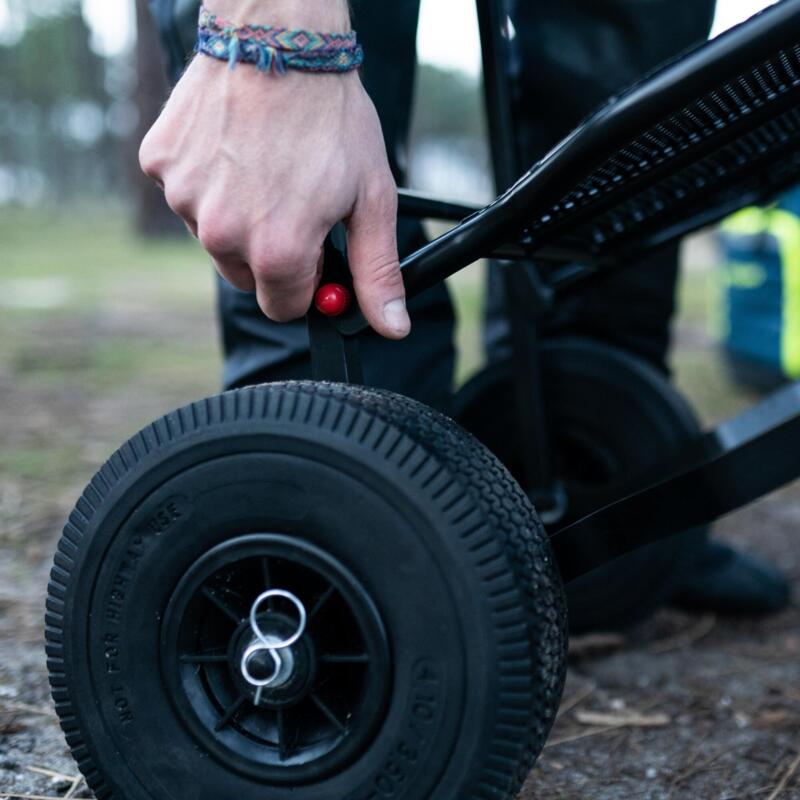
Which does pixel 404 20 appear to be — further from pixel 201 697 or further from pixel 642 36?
pixel 201 697

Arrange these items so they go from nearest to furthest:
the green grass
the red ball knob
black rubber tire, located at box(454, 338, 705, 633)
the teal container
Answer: the red ball knob, black rubber tire, located at box(454, 338, 705, 633), the teal container, the green grass

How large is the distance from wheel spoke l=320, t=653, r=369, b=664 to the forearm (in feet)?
1.35

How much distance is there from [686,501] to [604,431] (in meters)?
0.47

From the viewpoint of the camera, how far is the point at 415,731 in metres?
0.68

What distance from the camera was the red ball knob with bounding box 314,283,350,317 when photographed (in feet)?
2.53

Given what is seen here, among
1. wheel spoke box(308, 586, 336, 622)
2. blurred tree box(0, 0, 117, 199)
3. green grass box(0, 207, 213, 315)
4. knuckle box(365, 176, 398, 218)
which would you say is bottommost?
wheel spoke box(308, 586, 336, 622)

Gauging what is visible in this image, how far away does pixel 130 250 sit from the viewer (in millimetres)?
9359

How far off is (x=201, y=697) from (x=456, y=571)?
207mm

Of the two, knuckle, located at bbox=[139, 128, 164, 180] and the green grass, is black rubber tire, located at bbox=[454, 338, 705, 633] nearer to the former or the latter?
knuckle, located at bbox=[139, 128, 164, 180]

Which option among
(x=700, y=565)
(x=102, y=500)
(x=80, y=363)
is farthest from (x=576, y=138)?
(x=80, y=363)

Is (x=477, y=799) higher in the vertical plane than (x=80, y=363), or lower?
lower

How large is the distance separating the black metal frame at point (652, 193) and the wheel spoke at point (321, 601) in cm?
17

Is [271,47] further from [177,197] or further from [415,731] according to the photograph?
[415,731]

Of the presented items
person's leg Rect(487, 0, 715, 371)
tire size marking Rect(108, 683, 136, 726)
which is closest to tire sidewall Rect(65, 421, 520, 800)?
tire size marking Rect(108, 683, 136, 726)
